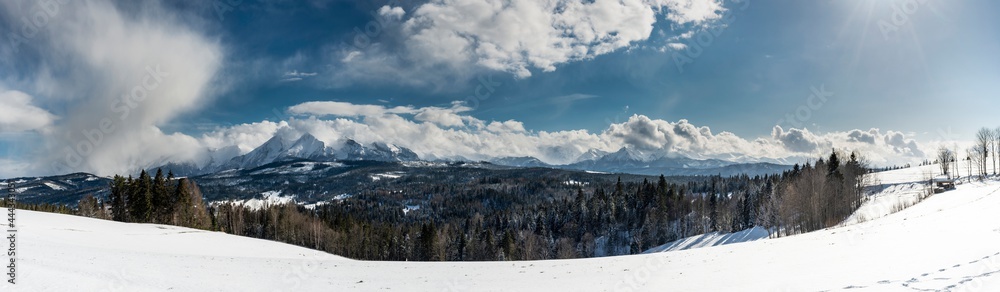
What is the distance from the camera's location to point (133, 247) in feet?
130

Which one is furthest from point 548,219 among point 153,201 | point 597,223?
point 153,201

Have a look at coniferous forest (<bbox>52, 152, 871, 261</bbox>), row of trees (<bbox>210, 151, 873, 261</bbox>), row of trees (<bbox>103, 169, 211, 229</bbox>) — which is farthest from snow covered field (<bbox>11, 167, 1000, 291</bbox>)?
row of trees (<bbox>210, 151, 873, 261</bbox>)

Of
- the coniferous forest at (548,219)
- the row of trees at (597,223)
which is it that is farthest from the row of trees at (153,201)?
the row of trees at (597,223)

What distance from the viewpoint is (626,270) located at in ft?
88.5

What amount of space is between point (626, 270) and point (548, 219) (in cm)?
13830

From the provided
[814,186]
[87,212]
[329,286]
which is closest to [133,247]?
[329,286]

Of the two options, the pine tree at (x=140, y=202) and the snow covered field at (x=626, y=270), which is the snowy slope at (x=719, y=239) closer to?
the snow covered field at (x=626, y=270)

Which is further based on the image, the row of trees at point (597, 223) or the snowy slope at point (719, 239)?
the snowy slope at point (719, 239)

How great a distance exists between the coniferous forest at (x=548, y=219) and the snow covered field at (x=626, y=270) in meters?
45.4

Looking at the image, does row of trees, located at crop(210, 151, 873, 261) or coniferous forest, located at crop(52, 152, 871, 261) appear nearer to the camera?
row of trees, located at crop(210, 151, 873, 261)

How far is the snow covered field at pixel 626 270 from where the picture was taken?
1605 centimetres

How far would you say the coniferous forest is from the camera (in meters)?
74.6

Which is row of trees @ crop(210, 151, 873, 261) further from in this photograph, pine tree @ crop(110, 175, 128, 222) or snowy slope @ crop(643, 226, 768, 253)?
pine tree @ crop(110, 175, 128, 222)

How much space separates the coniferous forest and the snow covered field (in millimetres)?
45377
